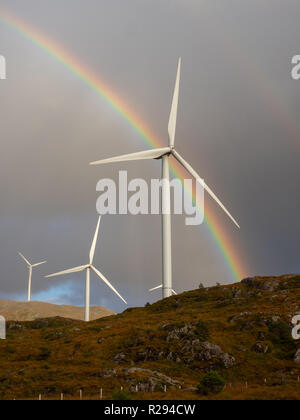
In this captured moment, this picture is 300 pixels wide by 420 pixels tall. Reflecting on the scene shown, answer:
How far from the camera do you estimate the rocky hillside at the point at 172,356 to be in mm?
67750

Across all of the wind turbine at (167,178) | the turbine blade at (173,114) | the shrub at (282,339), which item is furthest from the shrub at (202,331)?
the turbine blade at (173,114)

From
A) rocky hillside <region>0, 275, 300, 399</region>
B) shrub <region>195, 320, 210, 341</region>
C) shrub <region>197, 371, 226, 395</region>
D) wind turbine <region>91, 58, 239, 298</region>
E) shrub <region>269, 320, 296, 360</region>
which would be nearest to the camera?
shrub <region>197, 371, 226, 395</region>

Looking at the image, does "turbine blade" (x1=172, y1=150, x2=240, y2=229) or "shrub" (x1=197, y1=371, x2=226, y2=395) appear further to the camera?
"turbine blade" (x1=172, y1=150, x2=240, y2=229)

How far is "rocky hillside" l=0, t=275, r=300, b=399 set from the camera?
67.8 m

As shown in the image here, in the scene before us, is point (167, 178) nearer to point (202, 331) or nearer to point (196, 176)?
point (196, 176)

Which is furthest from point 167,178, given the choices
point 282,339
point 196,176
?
point 282,339

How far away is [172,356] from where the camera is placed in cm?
9106

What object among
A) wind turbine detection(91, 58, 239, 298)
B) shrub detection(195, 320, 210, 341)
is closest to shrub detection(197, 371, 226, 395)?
shrub detection(195, 320, 210, 341)

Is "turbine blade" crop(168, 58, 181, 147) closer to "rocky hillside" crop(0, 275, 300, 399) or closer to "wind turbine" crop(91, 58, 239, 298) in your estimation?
"wind turbine" crop(91, 58, 239, 298)

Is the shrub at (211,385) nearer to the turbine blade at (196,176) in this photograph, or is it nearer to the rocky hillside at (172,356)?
the rocky hillside at (172,356)

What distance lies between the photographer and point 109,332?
11138 centimetres
